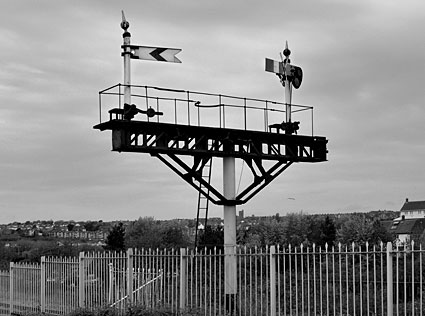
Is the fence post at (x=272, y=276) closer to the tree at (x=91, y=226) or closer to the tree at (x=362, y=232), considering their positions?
the tree at (x=362, y=232)

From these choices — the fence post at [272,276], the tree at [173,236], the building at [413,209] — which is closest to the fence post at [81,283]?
the fence post at [272,276]

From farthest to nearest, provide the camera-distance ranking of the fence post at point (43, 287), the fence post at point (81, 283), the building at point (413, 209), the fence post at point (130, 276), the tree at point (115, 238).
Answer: the building at point (413, 209)
the tree at point (115, 238)
the fence post at point (43, 287)
the fence post at point (81, 283)
the fence post at point (130, 276)

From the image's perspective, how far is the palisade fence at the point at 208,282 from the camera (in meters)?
14.0

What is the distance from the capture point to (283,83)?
21.0m

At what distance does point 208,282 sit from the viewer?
1678 cm

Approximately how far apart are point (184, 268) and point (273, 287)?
9.04ft

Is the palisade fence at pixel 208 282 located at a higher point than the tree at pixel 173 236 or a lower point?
higher

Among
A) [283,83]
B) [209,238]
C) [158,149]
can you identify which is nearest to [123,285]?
[158,149]

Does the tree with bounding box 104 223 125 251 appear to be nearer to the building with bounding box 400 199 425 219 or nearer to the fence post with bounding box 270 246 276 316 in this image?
the fence post with bounding box 270 246 276 316

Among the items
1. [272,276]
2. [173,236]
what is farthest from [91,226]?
[272,276]

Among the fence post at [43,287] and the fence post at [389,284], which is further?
the fence post at [43,287]

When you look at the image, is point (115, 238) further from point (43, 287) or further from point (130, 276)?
point (130, 276)

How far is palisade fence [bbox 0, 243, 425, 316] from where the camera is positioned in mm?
14008

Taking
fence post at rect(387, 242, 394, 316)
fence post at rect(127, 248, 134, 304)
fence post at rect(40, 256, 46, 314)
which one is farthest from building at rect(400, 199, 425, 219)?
fence post at rect(387, 242, 394, 316)
